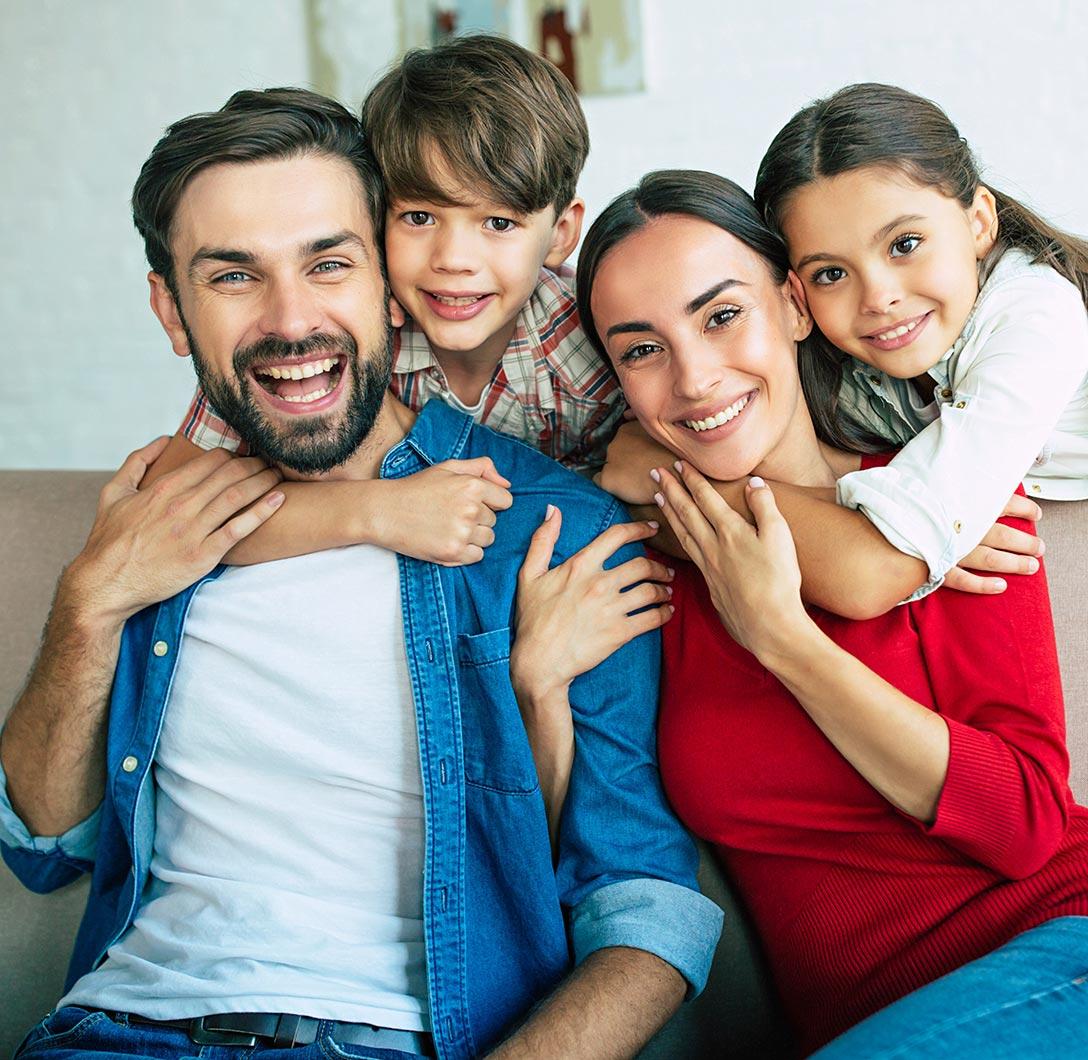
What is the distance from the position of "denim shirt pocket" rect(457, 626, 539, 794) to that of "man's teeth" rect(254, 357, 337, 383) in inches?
16.5

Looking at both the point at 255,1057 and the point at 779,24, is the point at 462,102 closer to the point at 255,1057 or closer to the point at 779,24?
the point at 255,1057

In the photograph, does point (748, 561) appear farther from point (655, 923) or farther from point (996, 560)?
point (655, 923)

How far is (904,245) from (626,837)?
852 millimetres

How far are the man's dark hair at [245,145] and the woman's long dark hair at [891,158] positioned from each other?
590 mm

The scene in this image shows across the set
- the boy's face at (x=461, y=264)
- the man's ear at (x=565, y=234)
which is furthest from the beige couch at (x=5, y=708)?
the man's ear at (x=565, y=234)

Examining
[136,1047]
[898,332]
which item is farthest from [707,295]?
[136,1047]

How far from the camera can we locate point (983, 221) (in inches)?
63.4

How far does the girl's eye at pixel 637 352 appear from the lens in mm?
1560

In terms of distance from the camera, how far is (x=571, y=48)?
12.3 ft

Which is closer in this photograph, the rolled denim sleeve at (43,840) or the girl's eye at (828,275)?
the girl's eye at (828,275)

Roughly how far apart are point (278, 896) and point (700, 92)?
117 inches

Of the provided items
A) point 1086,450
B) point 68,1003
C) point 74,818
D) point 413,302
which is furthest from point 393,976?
point 1086,450

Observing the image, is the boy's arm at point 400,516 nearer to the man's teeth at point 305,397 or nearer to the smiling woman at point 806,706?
the man's teeth at point 305,397

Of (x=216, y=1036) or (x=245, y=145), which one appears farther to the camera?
(x=245, y=145)
